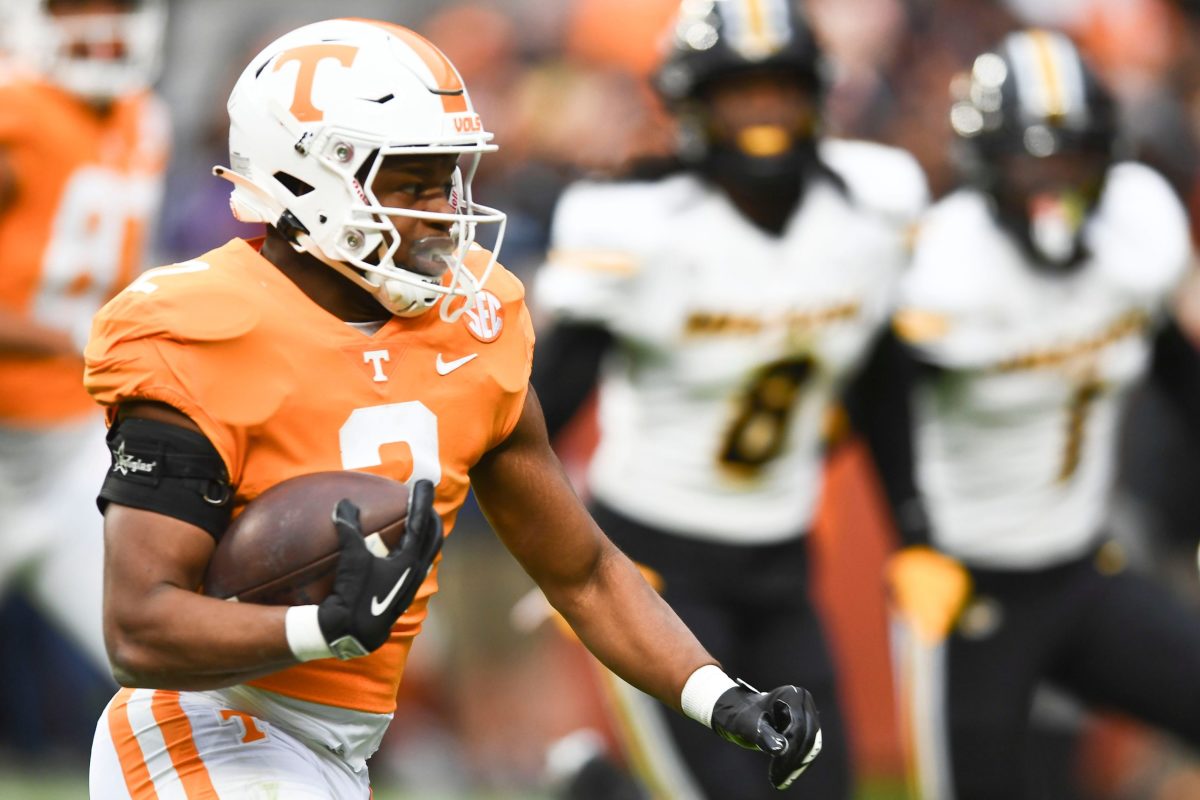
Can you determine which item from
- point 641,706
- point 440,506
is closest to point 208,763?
point 440,506

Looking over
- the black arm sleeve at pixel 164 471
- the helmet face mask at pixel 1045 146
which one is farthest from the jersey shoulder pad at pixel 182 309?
the helmet face mask at pixel 1045 146

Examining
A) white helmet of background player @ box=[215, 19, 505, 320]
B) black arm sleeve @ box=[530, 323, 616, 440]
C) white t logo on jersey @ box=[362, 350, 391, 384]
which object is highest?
white helmet of background player @ box=[215, 19, 505, 320]

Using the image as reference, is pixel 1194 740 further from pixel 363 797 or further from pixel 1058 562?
pixel 363 797

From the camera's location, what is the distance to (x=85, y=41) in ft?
18.6

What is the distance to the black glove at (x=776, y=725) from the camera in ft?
9.58

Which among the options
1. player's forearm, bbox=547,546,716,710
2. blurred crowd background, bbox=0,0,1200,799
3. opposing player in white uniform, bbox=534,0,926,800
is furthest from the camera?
blurred crowd background, bbox=0,0,1200,799

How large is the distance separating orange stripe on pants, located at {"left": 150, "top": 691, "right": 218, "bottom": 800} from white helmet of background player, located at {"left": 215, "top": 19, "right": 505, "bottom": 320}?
0.63 meters

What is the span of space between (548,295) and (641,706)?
3.08 feet

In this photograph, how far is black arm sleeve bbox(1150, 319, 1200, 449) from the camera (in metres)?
5.32

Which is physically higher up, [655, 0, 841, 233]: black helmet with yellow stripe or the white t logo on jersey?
the white t logo on jersey

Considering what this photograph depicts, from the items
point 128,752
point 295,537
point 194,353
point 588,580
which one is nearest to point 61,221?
point 588,580

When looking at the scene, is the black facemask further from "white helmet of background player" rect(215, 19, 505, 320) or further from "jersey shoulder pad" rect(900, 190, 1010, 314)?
"white helmet of background player" rect(215, 19, 505, 320)

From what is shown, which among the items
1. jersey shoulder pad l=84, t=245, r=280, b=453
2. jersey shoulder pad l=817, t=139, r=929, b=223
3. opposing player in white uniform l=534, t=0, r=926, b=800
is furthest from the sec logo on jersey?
jersey shoulder pad l=817, t=139, r=929, b=223

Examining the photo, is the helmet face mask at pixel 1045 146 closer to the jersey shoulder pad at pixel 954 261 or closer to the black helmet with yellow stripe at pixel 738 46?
the jersey shoulder pad at pixel 954 261
